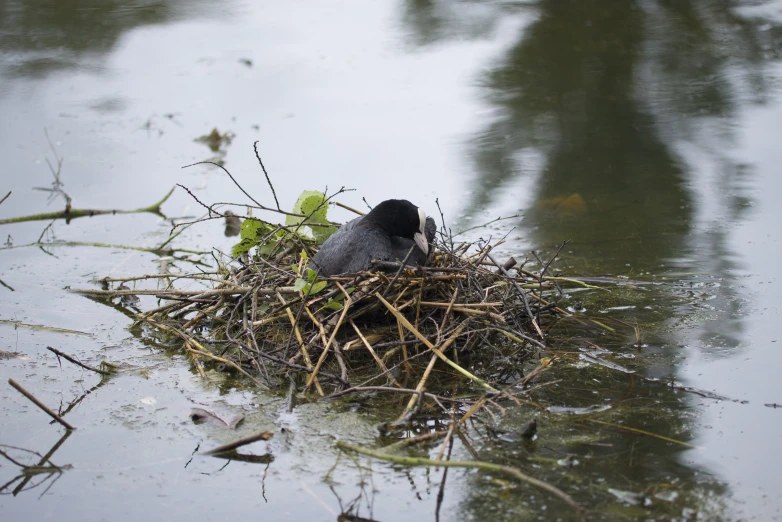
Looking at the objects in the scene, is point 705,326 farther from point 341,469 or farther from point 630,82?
point 630,82

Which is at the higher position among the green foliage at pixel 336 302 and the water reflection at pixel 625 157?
the green foliage at pixel 336 302

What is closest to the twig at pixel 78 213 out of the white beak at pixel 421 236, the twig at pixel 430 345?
the white beak at pixel 421 236

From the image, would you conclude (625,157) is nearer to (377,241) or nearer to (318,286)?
(377,241)

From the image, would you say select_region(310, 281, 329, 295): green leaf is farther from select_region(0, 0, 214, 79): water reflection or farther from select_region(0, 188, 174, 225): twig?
select_region(0, 0, 214, 79): water reflection

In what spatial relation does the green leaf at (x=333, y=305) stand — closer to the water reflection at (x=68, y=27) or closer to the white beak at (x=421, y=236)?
the white beak at (x=421, y=236)

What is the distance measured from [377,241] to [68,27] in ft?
23.5

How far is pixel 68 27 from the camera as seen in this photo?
945cm

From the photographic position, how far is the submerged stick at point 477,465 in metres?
2.39

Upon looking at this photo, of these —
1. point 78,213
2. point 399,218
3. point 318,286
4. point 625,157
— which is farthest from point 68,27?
point 318,286

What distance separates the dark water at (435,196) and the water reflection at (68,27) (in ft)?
Result: 0.14

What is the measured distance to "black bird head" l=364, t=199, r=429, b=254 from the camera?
3.86m

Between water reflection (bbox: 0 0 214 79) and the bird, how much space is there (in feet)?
19.2

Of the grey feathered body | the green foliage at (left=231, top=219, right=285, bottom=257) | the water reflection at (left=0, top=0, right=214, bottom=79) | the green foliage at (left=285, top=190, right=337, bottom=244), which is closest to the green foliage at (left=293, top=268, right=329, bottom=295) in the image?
the grey feathered body

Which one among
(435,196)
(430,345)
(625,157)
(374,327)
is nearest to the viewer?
(430,345)
